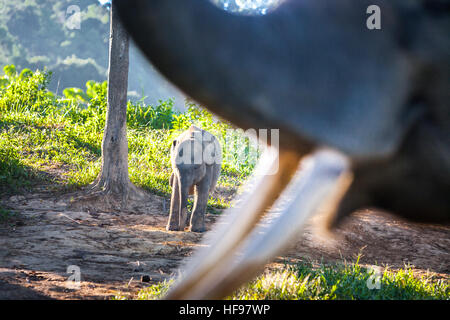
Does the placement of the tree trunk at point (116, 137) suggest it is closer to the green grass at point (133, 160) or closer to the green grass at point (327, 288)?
the green grass at point (133, 160)

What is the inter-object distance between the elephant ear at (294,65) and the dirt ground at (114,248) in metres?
1.80

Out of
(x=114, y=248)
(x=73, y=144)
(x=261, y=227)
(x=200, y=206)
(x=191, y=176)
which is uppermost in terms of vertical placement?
(x=73, y=144)

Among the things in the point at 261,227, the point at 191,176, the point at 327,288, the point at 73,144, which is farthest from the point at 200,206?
the point at 73,144

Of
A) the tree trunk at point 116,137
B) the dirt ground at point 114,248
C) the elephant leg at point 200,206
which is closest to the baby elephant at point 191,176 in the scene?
the elephant leg at point 200,206

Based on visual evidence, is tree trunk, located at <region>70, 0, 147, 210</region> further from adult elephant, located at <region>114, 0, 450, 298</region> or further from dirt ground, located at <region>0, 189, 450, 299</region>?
adult elephant, located at <region>114, 0, 450, 298</region>

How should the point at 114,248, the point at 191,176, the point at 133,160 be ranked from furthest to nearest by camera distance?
the point at 133,160 < the point at 191,176 < the point at 114,248

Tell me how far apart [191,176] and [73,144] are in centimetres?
505

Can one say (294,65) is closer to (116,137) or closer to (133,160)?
(116,137)

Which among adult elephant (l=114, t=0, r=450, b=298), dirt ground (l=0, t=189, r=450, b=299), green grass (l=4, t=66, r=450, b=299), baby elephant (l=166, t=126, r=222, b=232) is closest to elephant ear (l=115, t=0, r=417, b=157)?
adult elephant (l=114, t=0, r=450, b=298)

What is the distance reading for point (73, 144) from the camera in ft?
32.4

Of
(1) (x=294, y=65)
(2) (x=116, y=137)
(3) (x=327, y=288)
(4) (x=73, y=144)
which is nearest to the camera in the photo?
(1) (x=294, y=65)

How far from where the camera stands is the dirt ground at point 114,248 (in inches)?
135

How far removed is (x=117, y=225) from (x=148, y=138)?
5.40m

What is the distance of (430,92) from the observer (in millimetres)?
933
